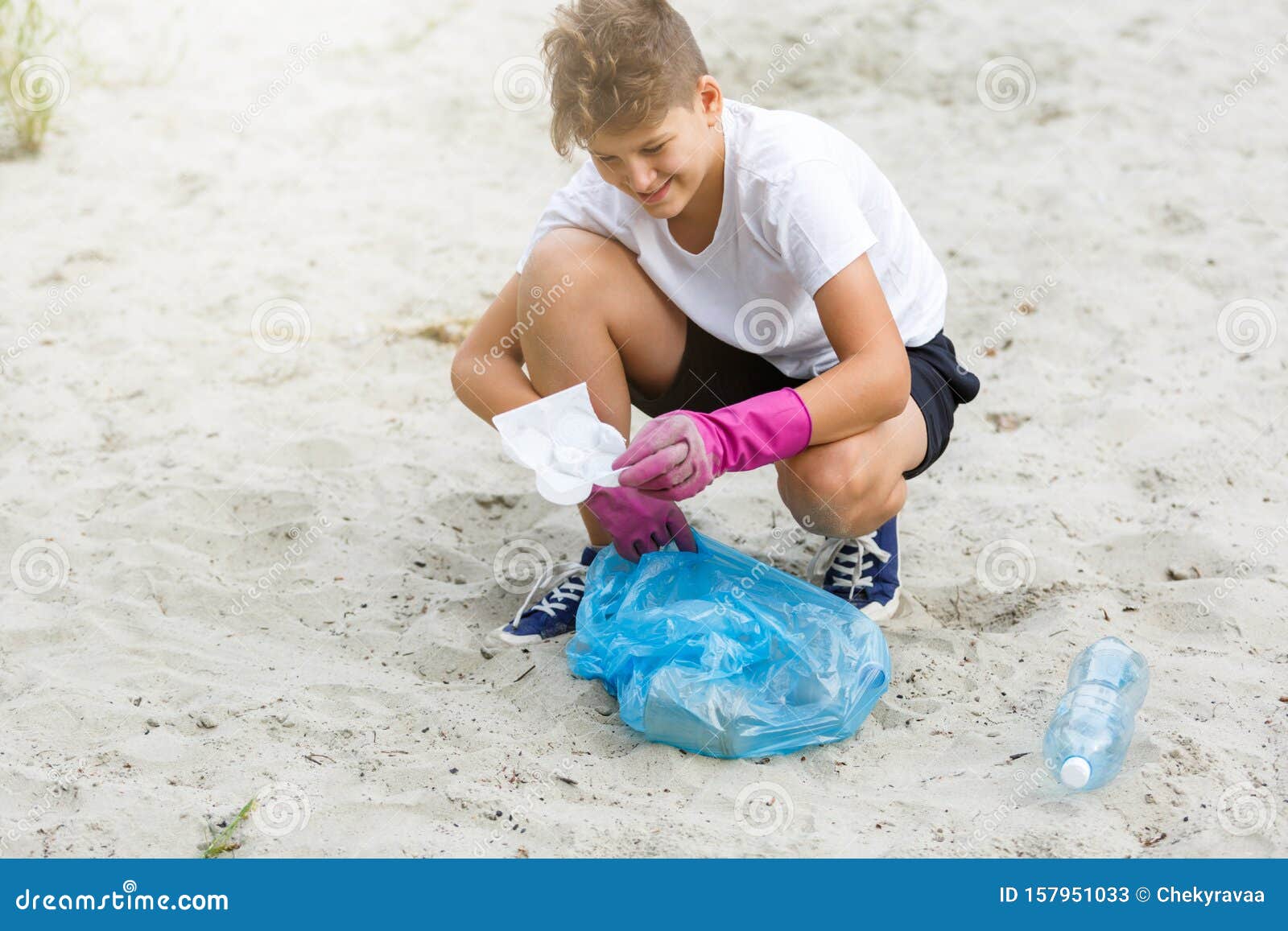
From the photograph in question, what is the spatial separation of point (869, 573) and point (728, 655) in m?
0.48

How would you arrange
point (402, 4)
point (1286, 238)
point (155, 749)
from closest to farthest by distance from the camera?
point (155, 749) < point (1286, 238) < point (402, 4)

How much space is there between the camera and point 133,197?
3705 mm

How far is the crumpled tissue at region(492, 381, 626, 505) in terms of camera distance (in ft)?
6.21

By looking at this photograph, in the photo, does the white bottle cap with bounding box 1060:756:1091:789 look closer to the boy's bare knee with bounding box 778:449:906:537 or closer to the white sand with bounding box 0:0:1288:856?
the white sand with bounding box 0:0:1288:856

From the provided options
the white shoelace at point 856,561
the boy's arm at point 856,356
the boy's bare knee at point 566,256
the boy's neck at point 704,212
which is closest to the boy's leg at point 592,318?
the boy's bare knee at point 566,256

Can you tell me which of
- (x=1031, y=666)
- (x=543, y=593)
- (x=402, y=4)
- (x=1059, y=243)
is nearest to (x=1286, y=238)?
(x=1059, y=243)

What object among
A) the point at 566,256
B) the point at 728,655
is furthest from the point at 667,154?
the point at 728,655

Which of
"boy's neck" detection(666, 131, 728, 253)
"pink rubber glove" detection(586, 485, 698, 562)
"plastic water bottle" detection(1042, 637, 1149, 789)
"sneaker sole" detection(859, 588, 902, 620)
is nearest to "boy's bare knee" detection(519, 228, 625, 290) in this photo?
"boy's neck" detection(666, 131, 728, 253)

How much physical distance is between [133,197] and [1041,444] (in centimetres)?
276

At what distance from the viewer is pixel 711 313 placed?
6.93 feet

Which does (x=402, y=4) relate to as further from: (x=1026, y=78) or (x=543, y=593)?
(x=543, y=593)

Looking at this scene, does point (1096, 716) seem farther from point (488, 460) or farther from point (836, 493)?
point (488, 460)

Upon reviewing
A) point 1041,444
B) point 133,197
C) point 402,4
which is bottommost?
point 1041,444

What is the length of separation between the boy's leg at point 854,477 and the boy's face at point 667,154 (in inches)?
18.3
